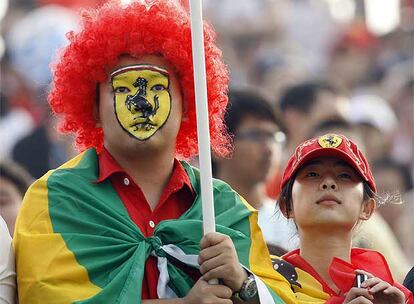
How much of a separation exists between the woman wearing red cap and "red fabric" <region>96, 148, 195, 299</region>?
495 millimetres

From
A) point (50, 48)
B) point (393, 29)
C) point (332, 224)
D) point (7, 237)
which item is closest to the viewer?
point (7, 237)

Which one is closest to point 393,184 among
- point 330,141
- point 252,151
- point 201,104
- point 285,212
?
point 252,151

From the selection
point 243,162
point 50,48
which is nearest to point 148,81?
point 243,162

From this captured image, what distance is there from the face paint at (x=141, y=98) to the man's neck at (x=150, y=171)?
125mm

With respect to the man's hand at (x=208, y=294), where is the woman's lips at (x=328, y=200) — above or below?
above

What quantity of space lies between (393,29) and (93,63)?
1448 centimetres

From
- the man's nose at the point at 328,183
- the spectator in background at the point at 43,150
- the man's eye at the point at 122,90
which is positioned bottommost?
the man's nose at the point at 328,183

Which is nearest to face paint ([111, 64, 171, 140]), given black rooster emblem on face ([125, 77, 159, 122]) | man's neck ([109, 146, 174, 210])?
black rooster emblem on face ([125, 77, 159, 122])

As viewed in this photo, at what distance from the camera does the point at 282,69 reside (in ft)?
60.3

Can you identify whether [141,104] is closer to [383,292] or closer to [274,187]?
[383,292]

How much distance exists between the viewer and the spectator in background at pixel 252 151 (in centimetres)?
1043

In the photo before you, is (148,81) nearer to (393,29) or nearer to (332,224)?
(332,224)

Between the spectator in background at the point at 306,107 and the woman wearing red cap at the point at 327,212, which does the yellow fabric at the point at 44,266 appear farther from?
the spectator in background at the point at 306,107

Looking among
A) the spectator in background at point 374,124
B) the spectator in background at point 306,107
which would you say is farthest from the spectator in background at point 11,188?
the spectator in background at point 374,124
